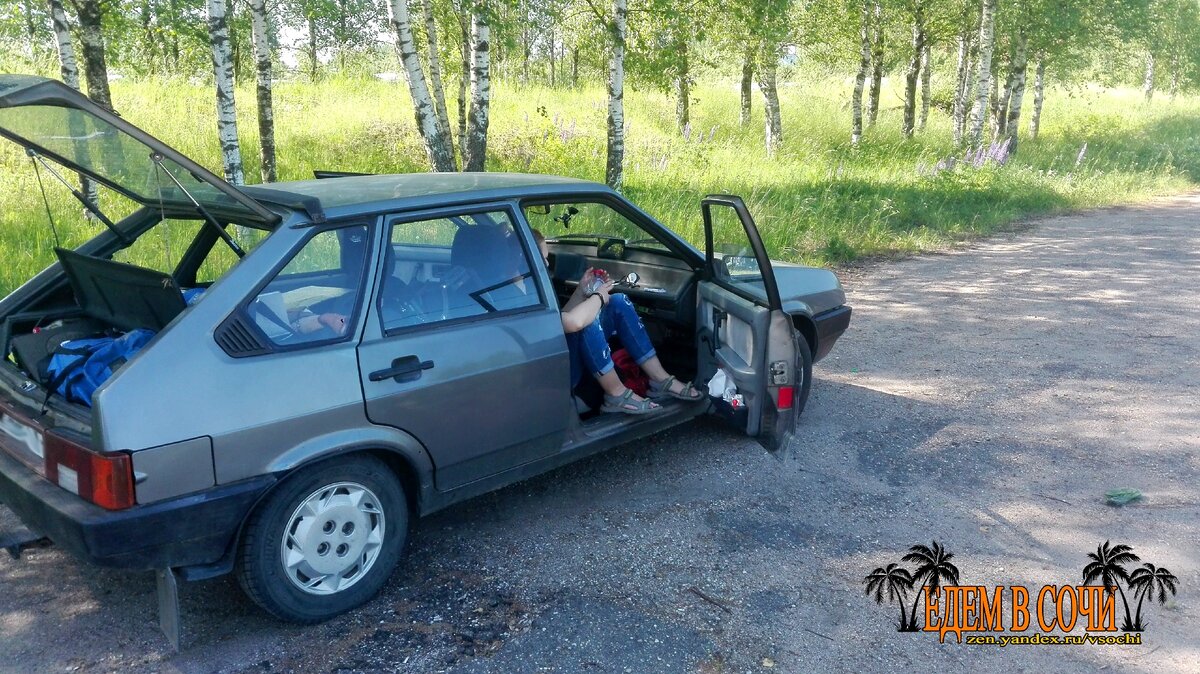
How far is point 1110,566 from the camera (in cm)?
413

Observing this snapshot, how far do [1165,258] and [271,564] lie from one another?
1267 centimetres

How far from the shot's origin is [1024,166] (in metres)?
20.7

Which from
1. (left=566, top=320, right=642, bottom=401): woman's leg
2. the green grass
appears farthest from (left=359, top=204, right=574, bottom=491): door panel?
the green grass

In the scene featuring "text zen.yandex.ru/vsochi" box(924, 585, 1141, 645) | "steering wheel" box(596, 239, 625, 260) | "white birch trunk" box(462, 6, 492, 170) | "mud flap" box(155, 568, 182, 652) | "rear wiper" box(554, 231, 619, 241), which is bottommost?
"text zen.yandex.ru/vsochi" box(924, 585, 1141, 645)

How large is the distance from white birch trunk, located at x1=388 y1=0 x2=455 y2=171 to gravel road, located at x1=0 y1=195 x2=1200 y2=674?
6.13 m

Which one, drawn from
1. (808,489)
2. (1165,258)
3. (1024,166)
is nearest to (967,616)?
(808,489)

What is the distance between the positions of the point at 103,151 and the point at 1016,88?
79.2 ft

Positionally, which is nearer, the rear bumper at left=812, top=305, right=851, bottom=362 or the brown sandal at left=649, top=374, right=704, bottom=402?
the brown sandal at left=649, top=374, right=704, bottom=402

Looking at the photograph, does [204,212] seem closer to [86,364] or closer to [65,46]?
[86,364]

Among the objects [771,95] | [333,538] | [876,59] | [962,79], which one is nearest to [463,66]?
[771,95]

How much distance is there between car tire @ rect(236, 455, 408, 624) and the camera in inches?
132

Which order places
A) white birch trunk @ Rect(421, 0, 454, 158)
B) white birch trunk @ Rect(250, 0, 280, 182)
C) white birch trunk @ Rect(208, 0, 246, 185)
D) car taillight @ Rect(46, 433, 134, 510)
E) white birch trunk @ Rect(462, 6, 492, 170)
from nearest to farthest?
car taillight @ Rect(46, 433, 134, 510) < white birch trunk @ Rect(208, 0, 246, 185) < white birch trunk @ Rect(462, 6, 492, 170) < white birch trunk @ Rect(250, 0, 280, 182) < white birch trunk @ Rect(421, 0, 454, 158)

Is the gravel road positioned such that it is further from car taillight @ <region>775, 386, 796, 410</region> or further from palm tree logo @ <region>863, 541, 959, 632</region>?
car taillight @ <region>775, 386, 796, 410</region>

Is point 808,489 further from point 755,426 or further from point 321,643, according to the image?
point 321,643
